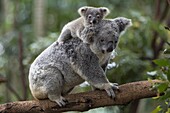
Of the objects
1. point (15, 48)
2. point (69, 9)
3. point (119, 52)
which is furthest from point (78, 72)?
point (69, 9)

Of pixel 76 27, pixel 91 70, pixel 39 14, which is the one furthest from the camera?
pixel 39 14

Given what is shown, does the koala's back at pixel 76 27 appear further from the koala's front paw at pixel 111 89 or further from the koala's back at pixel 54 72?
the koala's front paw at pixel 111 89

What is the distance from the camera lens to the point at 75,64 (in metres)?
2.72

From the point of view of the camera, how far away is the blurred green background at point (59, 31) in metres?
3.84

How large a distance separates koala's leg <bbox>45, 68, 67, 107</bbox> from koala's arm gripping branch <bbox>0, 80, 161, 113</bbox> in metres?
0.07

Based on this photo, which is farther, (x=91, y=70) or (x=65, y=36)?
(x=65, y=36)

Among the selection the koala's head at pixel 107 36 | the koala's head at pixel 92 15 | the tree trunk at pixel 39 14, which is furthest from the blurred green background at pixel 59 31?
the koala's head at pixel 92 15

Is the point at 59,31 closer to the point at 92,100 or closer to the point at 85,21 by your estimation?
the point at 85,21

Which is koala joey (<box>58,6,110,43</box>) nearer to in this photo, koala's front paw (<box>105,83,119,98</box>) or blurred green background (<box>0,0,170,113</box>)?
koala's front paw (<box>105,83,119,98</box>)

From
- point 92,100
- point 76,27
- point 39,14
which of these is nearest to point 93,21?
point 76,27

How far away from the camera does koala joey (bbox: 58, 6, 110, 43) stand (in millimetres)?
2696

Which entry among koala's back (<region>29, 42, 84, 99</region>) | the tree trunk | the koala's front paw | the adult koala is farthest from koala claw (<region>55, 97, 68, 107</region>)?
the tree trunk

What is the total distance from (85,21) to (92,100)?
1.95 ft

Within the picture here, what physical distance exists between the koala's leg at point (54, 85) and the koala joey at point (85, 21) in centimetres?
26
